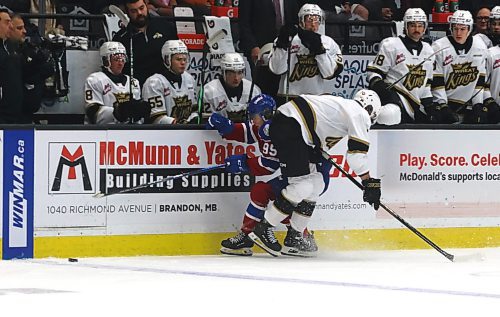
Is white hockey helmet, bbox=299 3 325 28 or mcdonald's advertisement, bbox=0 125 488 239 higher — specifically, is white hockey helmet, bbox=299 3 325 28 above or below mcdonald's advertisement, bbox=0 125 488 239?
above

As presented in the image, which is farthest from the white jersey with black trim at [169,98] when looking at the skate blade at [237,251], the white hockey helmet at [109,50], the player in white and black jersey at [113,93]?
the skate blade at [237,251]

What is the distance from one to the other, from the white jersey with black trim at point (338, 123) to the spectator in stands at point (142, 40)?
143 centimetres

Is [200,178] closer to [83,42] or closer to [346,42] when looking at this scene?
[83,42]

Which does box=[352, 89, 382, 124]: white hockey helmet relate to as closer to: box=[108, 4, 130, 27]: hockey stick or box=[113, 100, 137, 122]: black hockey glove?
box=[113, 100, 137, 122]: black hockey glove

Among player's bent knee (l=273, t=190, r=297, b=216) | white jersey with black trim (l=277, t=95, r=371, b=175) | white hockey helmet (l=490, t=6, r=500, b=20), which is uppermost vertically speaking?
white hockey helmet (l=490, t=6, r=500, b=20)

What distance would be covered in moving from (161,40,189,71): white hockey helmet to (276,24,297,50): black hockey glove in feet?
2.44

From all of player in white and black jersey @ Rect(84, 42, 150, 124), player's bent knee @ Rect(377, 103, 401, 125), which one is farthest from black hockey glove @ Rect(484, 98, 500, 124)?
player in white and black jersey @ Rect(84, 42, 150, 124)

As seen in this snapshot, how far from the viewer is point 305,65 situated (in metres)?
11.1

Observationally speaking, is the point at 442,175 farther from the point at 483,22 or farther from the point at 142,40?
the point at 142,40

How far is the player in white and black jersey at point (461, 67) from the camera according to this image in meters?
11.6

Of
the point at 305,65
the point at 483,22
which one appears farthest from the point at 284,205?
the point at 483,22

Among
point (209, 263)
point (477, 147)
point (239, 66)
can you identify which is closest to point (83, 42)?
point (239, 66)

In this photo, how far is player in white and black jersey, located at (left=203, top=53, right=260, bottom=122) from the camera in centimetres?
1080

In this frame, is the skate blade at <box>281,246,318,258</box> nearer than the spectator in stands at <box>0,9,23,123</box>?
No
